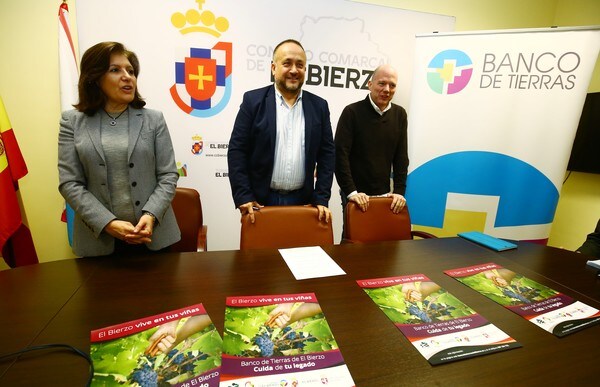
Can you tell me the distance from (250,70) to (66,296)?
2.37 meters

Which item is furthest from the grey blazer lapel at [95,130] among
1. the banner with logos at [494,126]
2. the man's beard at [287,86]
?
the banner with logos at [494,126]

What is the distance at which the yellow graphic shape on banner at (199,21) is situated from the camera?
2629 millimetres

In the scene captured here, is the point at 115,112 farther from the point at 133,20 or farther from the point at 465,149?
the point at 465,149

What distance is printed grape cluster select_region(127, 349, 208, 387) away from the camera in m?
0.70

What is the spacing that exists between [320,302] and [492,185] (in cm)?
257

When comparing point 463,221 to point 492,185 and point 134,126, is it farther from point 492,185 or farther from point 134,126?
point 134,126

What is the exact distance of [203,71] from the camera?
276cm

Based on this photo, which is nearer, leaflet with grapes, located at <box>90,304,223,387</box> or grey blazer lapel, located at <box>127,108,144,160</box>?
leaflet with grapes, located at <box>90,304,223,387</box>

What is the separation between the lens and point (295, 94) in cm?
198

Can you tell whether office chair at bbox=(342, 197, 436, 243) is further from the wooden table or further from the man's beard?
the man's beard

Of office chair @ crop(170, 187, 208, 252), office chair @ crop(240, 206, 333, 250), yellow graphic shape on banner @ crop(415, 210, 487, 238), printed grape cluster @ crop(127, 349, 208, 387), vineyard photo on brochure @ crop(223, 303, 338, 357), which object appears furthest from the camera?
yellow graphic shape on banner @ crop(415, 210, 487, 238)

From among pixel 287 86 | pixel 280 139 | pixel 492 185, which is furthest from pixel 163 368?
pixel 492 185

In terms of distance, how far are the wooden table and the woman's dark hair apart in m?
0.70

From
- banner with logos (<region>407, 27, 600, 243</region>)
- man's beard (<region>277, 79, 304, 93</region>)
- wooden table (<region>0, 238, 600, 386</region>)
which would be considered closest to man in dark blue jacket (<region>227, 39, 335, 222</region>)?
man's beard (<region>277, 79, 304, 93</region>)
